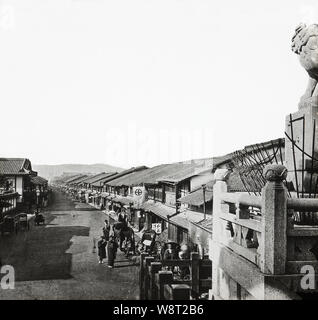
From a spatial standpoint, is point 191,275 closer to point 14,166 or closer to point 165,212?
point 165,212

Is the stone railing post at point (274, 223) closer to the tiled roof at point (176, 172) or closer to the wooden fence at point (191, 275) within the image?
the wooden fence at point (191, 275)

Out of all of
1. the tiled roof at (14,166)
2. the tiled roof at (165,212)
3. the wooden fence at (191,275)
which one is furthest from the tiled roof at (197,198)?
the tiled roof at (14,166)

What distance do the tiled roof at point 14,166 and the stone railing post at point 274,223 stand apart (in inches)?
2057

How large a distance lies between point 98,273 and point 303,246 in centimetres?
1642

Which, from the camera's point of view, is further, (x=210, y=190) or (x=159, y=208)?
(x=159, y=208)

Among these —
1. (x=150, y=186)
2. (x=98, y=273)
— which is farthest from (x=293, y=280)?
(x=150, y=186)

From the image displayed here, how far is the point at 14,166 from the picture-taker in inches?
2133

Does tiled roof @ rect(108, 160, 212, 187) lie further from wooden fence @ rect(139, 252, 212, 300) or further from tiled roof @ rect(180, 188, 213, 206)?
wooden fence @ rect(139, 252, 212, 300)

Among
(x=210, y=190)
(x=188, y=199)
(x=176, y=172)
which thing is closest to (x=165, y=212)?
(x=176, y=172)

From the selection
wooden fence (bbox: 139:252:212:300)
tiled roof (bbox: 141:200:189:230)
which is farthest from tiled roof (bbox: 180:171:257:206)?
wooden fence (bbox: 139:252:212:300)

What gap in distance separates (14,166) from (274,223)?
179 ft

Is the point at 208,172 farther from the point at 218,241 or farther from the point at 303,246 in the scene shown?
the point at 303,246

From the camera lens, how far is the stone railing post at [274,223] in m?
4.50
